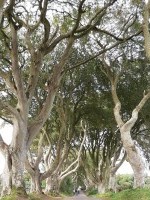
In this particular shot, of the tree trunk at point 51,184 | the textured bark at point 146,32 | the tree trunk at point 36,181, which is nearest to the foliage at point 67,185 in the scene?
the tree trunk at point 51,184

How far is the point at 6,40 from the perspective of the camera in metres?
18.0

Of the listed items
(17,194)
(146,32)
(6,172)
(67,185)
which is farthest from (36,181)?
(67,185)

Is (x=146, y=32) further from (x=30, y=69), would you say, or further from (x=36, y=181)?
(x=36, y=181)

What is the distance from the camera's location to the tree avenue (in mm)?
16031

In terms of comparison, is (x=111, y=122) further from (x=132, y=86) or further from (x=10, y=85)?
(x=10, y=85)

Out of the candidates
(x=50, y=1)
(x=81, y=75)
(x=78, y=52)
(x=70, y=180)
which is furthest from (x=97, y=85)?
(x=70, y=180)

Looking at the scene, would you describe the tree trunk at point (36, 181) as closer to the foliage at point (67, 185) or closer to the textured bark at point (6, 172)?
the textured bark at point (6, 172)

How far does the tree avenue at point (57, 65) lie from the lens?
16.0 metres

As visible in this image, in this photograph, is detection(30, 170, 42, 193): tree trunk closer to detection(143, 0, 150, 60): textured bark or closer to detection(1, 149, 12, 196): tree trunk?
detection(1, 149, 12, 196): tree trunk

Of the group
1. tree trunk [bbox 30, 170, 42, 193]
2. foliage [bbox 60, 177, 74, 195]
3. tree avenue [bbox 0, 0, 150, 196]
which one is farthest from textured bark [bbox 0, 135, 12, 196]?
foliage [bbox 60, 177, 74, 195]

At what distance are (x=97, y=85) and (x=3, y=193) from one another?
1436cm

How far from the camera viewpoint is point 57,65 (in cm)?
1736

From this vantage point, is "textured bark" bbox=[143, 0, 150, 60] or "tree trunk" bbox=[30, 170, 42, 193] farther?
"tree trunk" bbox=[30, 170, 42, 193]

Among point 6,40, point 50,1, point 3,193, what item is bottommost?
point 3,193
